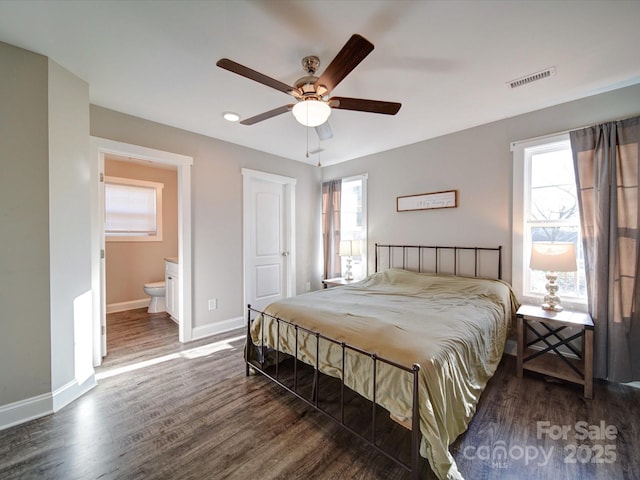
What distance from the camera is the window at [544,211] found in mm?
2543

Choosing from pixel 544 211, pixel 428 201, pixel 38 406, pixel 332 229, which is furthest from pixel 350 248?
pixel 38 406

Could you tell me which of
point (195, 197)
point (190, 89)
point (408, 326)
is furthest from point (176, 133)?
point (408, 326)

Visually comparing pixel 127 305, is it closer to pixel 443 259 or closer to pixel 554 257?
pixel 443 259

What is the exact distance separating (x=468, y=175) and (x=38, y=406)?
4.47 metres

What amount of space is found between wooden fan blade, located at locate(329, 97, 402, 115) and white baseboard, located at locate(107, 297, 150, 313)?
483 cm

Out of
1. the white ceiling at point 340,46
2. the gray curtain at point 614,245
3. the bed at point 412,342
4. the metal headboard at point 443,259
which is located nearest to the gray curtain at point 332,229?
the metal headboard at point 443,259

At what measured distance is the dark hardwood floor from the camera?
1445 millimetres

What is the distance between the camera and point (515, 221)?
2.80 m

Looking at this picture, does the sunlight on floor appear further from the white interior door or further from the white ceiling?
the white ceiling

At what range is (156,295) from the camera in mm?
4367

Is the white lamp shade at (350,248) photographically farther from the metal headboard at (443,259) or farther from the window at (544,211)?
the window at (544,211)

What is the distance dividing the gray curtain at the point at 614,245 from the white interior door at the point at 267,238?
3587 mm

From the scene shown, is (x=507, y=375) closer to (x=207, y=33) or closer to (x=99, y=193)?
(x=207, y=33)

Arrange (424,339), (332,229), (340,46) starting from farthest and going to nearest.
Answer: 1. (332,229)
2. (340,46)
3. (424,339)
